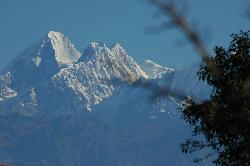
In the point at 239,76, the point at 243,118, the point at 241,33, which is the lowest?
the point at 243,118

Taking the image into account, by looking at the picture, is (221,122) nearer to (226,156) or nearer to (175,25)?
(175,25)

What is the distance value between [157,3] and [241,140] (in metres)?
11.2

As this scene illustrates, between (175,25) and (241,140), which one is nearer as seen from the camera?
(175,25)

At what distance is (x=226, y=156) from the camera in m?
28.4

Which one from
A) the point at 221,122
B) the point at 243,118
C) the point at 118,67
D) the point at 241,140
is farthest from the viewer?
the point at 241,140

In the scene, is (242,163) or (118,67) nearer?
(118,67)

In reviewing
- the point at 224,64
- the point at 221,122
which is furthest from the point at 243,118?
the point at 224,64

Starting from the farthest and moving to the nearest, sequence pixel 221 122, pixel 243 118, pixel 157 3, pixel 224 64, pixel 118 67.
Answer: pixel 224 64 < pixel 221 122 < pixel 243 118 < pixel 118 67 < pixel 157 3

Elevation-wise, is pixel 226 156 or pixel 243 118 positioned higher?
pixel 226 156

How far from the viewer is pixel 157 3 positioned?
14305 millimetres

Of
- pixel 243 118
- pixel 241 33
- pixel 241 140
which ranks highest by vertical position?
pixel 241 33

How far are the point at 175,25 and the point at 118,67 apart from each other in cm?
149

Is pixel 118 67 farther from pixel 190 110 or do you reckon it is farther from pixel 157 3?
pixel 190 110

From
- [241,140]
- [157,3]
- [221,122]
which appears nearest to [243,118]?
[221,122]
